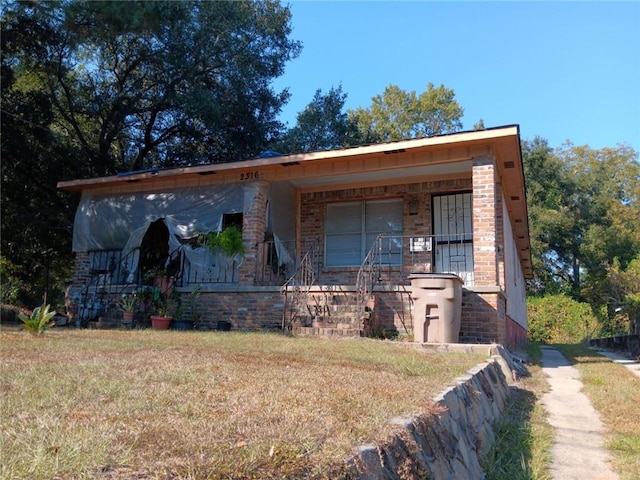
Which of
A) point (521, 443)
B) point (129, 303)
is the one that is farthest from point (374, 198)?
point (521, 443)

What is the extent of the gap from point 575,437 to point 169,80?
15453 mm

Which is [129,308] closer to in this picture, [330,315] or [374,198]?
[330,315]

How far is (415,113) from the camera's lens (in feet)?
104

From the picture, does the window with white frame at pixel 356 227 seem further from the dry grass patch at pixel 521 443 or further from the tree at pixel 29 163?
the tree at pixel 29 163

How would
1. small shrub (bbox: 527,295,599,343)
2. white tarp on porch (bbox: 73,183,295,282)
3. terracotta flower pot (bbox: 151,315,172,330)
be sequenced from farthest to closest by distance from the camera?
small shrub (bbox: 527,295,599,343), white tarp on porch (bbox: 73,183,295,282), terracotta flower pot (bbox: 151,315,172,330)

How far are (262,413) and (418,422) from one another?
2.57 ft

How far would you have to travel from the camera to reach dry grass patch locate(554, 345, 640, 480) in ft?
11.0

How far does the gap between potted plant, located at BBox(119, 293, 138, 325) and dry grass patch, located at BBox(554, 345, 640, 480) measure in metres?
7.41

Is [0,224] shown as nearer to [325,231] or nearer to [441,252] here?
[325,231]

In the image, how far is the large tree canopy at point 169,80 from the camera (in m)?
14.8

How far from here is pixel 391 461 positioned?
2.08 metres

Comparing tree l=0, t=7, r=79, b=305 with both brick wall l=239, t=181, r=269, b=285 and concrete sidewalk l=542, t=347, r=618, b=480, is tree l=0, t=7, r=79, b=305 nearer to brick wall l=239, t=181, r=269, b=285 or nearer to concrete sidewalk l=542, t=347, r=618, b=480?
brick wall l=239, t=181, r=269, b=285

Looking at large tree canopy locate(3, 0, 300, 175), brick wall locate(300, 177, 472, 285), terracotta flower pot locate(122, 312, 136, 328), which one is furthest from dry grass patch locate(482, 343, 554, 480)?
large tree canopy locate(3, 0, 300, 175)

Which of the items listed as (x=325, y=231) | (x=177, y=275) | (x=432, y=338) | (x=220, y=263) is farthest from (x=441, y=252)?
(x=177, y=275)
